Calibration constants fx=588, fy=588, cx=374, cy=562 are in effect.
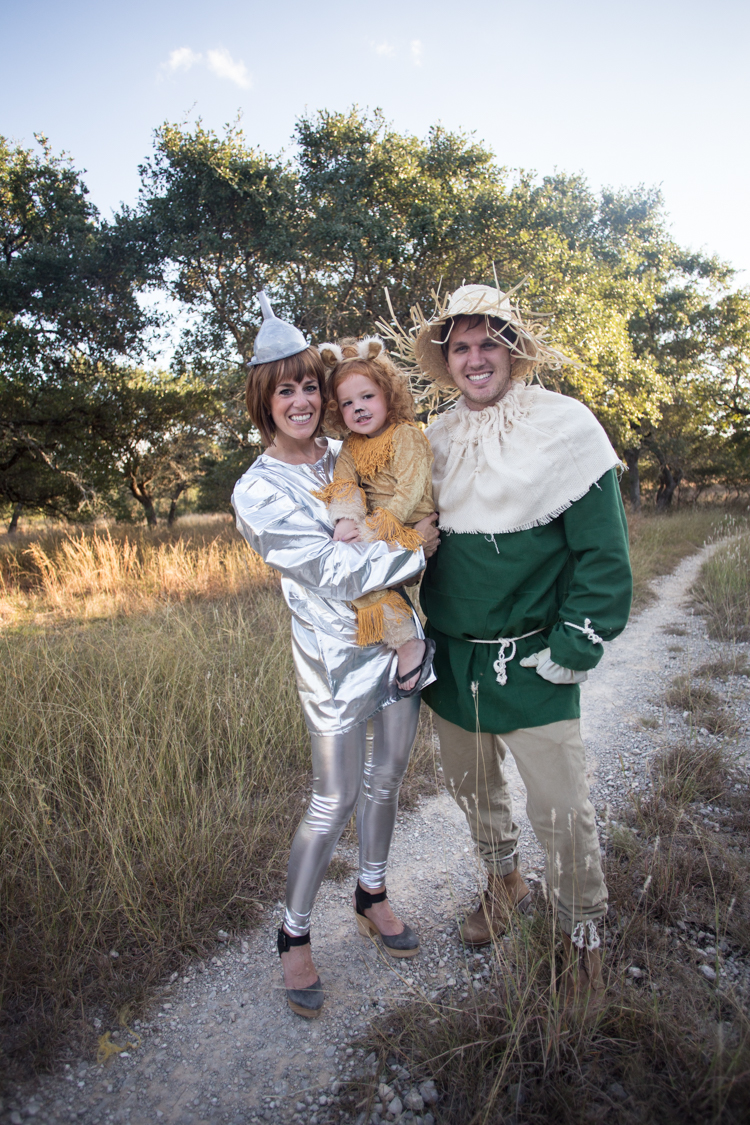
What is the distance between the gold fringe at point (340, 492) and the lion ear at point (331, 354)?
0.45 metres

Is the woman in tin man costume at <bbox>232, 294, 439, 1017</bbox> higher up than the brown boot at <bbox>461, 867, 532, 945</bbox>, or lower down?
higher up

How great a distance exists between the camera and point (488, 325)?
1889 millimetres

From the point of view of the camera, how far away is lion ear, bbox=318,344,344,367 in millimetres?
2104

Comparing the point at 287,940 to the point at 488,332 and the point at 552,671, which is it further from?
the point at 488,332

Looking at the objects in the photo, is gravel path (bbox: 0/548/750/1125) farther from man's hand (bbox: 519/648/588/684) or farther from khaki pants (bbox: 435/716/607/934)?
man's hand (bbox: 519/648/588/684)

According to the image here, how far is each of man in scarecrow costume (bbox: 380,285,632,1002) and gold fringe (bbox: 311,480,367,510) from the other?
291mm

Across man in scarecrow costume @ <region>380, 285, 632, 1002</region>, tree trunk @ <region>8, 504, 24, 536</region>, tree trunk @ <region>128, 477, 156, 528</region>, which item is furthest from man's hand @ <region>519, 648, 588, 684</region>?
tree trunk @ <region>128, 477, 156, 528</region>

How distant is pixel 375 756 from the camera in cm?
210

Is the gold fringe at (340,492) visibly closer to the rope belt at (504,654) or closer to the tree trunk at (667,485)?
the rope belt at (504,654)

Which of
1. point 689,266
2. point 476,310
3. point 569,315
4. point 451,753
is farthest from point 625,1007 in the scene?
point 689,266

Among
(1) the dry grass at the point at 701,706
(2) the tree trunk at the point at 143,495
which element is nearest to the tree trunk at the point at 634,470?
(2) the tree trunk at the point at 143,495

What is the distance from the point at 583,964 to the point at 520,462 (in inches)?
62.6

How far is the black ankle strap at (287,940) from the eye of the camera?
2.01 meters

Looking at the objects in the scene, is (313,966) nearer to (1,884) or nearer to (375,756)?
(375,756)
